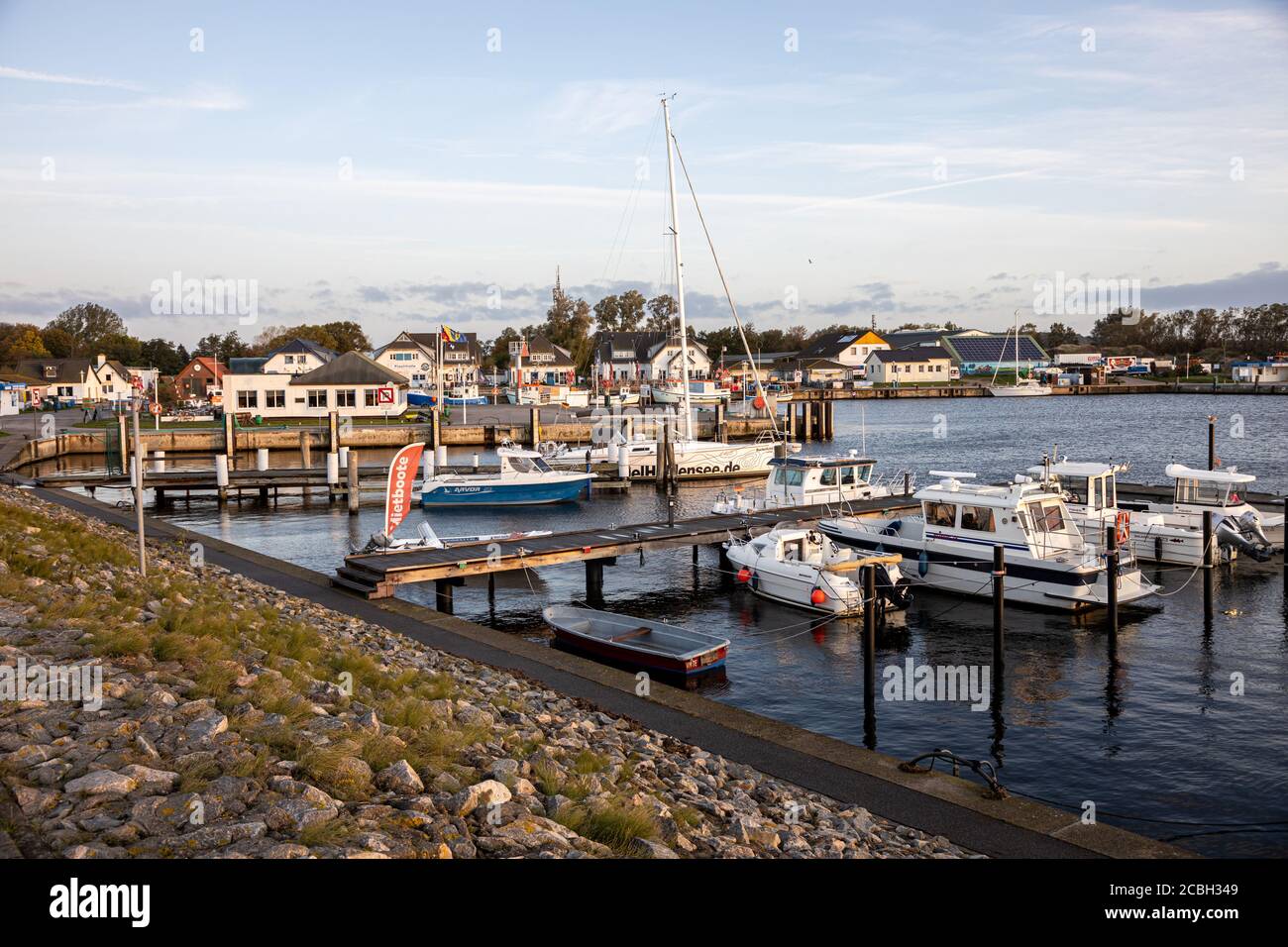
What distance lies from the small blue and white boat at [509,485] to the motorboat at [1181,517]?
21.8 meters

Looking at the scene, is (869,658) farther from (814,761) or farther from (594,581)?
(594,581)

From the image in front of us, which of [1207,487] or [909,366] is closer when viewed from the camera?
[1207,487]

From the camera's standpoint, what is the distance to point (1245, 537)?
29.6 metres

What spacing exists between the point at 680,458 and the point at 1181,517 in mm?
27294

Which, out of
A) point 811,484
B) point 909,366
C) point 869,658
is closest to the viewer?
point 869,658

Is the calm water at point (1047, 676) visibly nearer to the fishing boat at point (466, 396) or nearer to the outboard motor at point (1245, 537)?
the outboard motor at point (1245, 537)

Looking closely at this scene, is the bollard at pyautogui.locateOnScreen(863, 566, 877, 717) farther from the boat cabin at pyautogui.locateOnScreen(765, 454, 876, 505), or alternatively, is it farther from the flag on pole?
the boat cabin at pyautogui.locateOnScreen(765, 454, 876, 505)

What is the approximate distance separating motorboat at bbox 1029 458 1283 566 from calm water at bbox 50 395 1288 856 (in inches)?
30.2

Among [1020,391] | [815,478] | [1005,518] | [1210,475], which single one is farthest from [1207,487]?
[1020,391]

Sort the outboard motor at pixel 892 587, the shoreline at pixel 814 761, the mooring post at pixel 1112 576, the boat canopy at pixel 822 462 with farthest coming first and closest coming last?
the boat canopy at pixel 822 462 < the outboard motor at pixel 892 587 < the mooring post at pixel 1112 576 < the shoreline at pixel 814 761

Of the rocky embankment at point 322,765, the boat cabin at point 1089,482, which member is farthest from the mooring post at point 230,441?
the rocky embankment at point 322,765

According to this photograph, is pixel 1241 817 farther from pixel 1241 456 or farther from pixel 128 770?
pixel 1241 456

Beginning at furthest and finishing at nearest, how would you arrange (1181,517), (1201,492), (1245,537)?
(1201,492) < (1181,517) < (1245,537)

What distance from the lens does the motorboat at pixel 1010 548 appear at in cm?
2494
